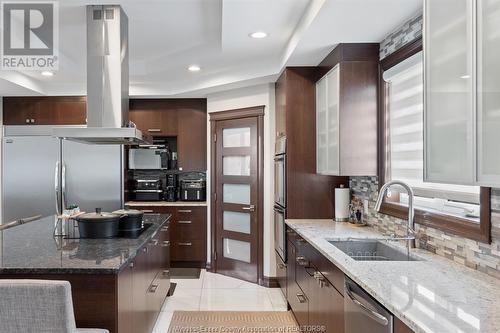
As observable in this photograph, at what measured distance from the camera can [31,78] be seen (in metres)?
4.73

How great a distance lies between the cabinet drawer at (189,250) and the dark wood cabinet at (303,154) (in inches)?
73.8

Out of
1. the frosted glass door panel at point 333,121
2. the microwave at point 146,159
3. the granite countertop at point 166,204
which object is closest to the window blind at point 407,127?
the frosted glass door panel at point 333,121

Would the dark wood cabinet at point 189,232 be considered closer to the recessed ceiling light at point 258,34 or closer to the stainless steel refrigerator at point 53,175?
the stainless steel refrigerator at point 53,175

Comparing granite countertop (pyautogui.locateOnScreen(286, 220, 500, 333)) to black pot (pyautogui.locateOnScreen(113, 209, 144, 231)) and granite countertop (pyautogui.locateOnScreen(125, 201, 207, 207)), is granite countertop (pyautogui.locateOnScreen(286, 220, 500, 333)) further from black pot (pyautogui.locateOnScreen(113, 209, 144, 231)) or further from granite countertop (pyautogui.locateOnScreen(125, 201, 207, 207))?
granite countertop (pyautogui.locateOnScreen(125, 201, 207, 207))

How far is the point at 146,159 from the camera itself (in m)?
5.31

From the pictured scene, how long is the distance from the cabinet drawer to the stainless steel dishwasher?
3.39 m

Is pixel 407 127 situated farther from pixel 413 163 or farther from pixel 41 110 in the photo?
pixel 41 110

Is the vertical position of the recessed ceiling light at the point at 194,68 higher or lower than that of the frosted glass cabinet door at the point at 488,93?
higher

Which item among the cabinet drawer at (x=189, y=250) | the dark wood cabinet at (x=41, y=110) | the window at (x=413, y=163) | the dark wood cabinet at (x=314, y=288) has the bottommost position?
the cabinet drawer at (x=189, y=250)

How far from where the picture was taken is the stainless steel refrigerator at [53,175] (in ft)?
16.0

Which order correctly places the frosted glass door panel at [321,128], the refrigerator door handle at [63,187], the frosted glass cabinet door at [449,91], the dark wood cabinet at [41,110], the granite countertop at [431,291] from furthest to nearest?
1. the dark wood cabinet at [41,110]
2. the refrigerator door handle at [63,187]
3. the frosted glass door panel at [321,128]
4. the frosted glass cabinet door at [449,91]
5. the granite countertop at [431,291]

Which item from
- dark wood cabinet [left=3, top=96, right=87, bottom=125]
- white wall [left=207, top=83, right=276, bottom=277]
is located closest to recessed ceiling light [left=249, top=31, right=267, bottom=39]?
white wall [left=207, top=83, right=276, bottom=277]

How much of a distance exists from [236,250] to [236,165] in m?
1.09

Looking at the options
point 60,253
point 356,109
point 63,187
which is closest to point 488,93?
point 356,109
